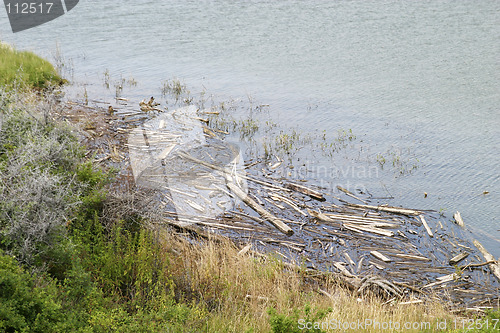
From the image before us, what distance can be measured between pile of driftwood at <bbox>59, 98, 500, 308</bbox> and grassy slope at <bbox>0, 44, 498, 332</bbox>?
0.64 meters

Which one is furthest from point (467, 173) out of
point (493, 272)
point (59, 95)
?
point (59, 95)

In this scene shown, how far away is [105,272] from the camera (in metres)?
6.46

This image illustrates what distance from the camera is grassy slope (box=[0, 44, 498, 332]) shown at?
5.10 m

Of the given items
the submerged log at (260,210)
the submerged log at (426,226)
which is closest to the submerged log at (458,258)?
the submerged log at (426,226)

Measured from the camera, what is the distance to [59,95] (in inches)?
638

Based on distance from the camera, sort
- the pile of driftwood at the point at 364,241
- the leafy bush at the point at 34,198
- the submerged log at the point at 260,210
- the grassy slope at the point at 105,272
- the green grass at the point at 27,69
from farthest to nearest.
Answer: the green grass at the point at 27,69 < the submerged log at the point at 260,210 < the pile of driftwood at the point at 364,241 < the leafy bush at the point at 34,198 < the grassy slope at the point at 105,272

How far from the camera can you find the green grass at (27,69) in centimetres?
1484

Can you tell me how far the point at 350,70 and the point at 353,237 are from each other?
12.6m

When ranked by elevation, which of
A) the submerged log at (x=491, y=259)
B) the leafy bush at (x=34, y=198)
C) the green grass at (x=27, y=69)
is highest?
the green grass at (x=27, y=69)

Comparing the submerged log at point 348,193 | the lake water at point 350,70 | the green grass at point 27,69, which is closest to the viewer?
the submerged log at point 348,193

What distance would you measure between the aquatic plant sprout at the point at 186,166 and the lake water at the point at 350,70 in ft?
6.28

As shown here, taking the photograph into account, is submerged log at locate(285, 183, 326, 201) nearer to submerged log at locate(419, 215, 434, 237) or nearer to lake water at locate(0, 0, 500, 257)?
lake water at locate(0, 0, 500, 257)

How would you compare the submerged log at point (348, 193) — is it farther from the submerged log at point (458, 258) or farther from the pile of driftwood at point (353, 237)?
the submerged log at point (458, 258)

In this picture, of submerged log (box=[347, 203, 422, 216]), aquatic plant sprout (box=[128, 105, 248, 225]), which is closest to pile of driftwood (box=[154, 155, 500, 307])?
submerged log (box=[347, 203, 422, 216])
